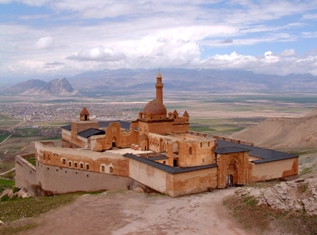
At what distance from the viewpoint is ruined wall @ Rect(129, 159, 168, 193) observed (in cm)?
3145

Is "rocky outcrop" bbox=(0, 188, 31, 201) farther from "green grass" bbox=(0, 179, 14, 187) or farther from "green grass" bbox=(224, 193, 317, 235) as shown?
"green grass" bbox=(224, 193, 317, 235)

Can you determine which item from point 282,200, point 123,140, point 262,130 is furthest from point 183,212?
point 262,130

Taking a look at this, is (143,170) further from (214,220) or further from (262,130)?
(262,130)

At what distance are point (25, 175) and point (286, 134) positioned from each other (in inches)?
1911

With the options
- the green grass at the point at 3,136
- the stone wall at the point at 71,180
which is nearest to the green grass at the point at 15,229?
the stone wall at the point at 71,180

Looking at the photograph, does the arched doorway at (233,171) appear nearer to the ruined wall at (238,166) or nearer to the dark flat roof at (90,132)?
the ruined wall at (238,166)

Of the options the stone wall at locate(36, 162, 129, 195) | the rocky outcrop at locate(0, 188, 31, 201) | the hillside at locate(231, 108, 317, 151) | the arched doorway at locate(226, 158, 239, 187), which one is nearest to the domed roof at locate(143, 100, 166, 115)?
the stone wall at locate(36, 162, 129, 195)

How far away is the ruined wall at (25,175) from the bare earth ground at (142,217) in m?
15.2

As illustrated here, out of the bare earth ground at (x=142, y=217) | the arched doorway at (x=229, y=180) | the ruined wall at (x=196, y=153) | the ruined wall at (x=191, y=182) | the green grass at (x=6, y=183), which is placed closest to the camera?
the bare earth ground at (x=142, y=217)

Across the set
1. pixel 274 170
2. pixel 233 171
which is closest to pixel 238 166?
pixel 233 171

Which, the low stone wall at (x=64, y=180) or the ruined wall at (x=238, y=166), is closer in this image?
the ruined wall at (x=238, y=166)

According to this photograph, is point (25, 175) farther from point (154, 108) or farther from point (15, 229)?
point (15, 229)

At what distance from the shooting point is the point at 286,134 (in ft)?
244

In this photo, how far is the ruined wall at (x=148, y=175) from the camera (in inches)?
1238
